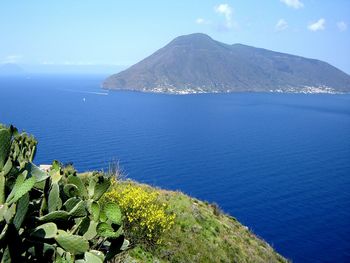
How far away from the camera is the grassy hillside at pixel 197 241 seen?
20.8 metres

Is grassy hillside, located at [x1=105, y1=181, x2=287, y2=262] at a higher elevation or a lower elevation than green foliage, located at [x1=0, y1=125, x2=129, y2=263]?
lower

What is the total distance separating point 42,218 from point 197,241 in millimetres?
20537

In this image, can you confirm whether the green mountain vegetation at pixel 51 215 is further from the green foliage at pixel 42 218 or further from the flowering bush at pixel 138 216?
the flowering bush at pixel 138 216

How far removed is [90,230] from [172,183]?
83.9 m

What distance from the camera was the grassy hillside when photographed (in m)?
20.8

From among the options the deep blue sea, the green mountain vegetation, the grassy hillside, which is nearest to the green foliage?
the green mountain vegetation

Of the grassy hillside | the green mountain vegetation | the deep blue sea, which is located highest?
the green mountain vegetation

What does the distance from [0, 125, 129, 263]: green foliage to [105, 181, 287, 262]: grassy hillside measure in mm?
10980

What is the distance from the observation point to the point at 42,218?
506cm

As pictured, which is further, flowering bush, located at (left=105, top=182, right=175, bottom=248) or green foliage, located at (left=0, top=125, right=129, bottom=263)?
flowering bush, located at (left=105, top=182, right=175, bottom=248)

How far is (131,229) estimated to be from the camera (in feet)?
66.1

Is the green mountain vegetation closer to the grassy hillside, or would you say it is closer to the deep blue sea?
the grassy hillside

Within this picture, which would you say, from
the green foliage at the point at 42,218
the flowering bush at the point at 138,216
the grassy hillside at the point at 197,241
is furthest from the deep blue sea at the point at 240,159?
the green foliage at the point at 42,218

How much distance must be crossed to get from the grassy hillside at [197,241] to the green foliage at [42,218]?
1098 cm
